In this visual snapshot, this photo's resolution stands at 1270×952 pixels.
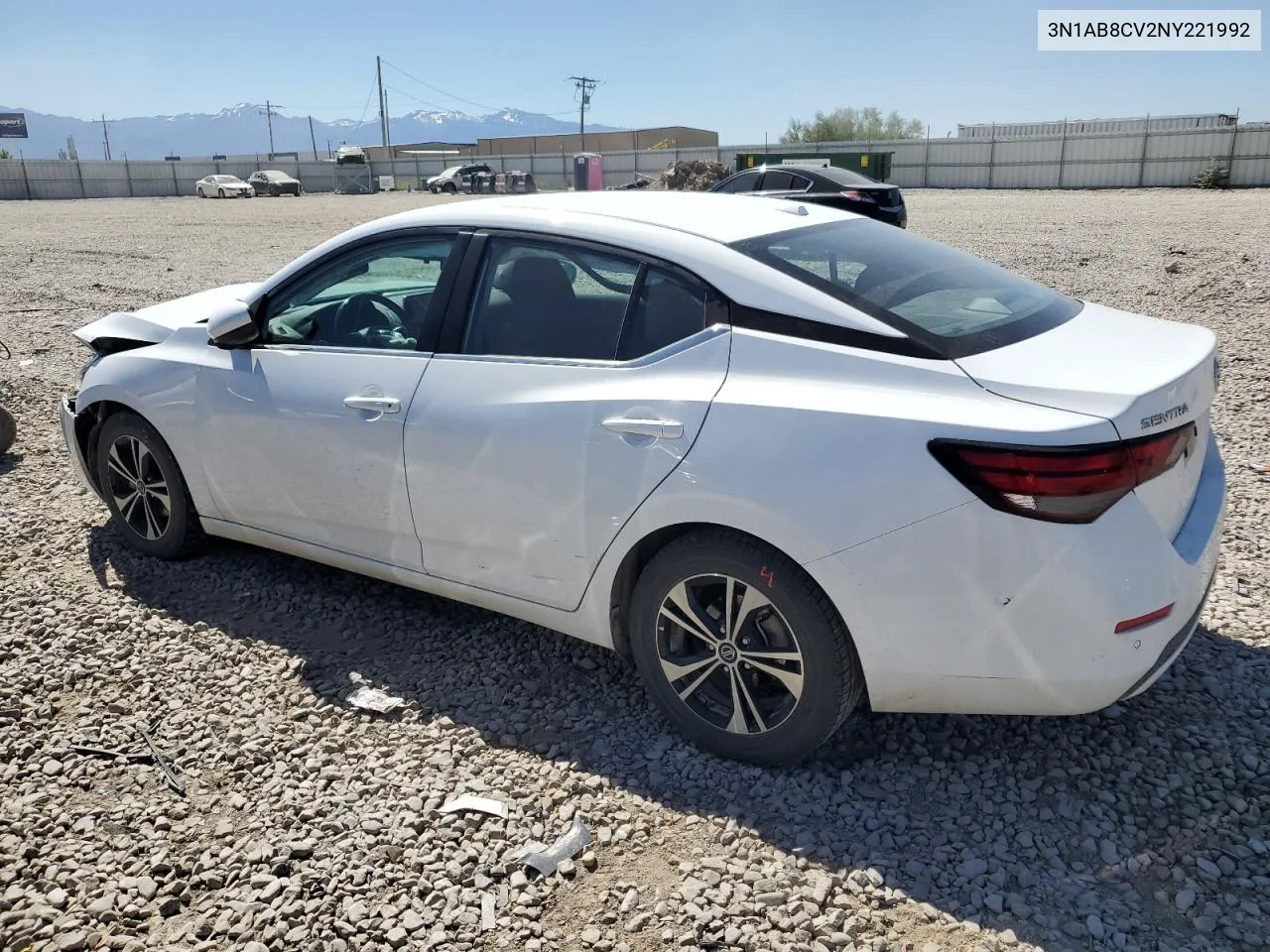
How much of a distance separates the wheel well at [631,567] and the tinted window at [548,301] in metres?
0.62

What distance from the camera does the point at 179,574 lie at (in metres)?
4.50

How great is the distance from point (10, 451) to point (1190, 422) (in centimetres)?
677

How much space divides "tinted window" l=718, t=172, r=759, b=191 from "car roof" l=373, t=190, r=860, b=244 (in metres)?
14.0

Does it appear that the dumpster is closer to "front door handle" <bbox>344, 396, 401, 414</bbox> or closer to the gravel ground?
the gravel ground

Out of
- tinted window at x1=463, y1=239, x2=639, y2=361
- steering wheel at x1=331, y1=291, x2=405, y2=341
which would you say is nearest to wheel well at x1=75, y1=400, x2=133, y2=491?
steering wheel at x1=331, y1=291, x2=405, y2=341

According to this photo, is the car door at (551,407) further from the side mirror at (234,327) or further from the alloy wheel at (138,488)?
the alloy wheel at (138,488)

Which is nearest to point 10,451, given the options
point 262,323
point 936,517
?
point 262,323

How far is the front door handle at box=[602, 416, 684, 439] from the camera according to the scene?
2.85 m

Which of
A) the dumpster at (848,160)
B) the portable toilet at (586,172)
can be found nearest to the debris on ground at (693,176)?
the dumpster at (848,160)

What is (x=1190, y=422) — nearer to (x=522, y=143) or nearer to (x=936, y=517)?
(x=936, y=517)

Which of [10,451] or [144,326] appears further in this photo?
[10,451]

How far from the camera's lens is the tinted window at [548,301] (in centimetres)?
318

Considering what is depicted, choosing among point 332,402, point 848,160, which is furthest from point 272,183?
A: point 332,402

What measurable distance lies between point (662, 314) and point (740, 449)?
0.59 metres
